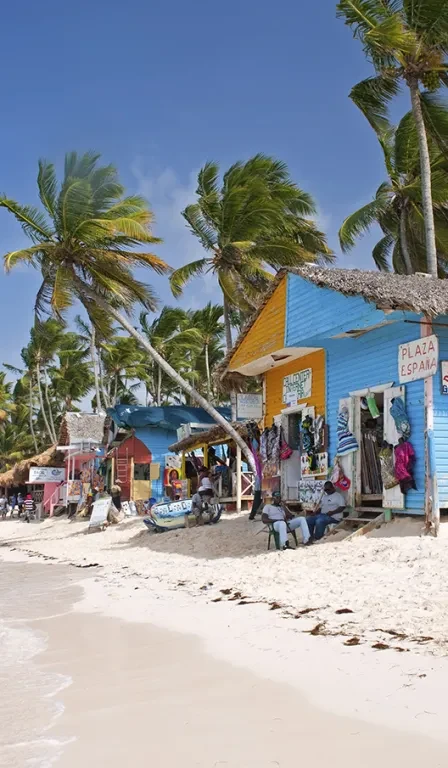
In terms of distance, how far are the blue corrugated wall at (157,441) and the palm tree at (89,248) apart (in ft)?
20.2

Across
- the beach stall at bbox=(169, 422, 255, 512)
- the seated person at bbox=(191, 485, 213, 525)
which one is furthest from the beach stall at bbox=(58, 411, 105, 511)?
the seated person at bbox=(191, 485, 213, 525)

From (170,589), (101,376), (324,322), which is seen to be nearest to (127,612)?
(170,589)

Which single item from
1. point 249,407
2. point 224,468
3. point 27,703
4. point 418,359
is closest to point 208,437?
point 224,468

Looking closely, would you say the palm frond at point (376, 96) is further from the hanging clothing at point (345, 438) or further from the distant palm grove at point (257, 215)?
the hanging clothing at point (345, 438)

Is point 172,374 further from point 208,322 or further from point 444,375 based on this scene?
point 208,322

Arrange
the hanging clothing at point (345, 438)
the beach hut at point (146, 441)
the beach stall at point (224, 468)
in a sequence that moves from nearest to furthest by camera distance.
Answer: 1. the hanging clothing at point (345, 438)
2. the beach stall at point (224, 468)
3. the beach hut at point (146, 441)

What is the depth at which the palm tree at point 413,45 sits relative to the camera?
15.2 metres

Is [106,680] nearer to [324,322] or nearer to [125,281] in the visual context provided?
[324,322]

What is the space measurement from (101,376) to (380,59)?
30.4 metres

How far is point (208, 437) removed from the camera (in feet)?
64.0

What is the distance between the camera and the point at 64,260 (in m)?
19.5

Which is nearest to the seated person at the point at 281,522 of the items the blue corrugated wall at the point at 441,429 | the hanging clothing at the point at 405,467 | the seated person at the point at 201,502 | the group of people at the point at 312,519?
the group of people at the point at 312,519

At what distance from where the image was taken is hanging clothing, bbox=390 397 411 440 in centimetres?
1066

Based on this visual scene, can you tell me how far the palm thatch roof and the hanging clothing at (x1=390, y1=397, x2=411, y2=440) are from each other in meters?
1.53
